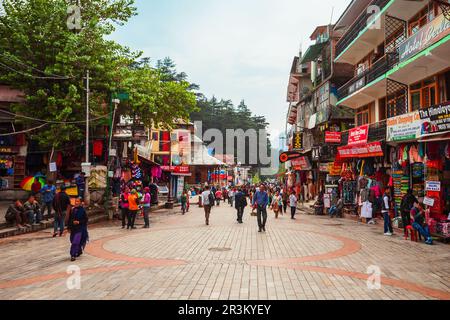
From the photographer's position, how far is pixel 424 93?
1859cm

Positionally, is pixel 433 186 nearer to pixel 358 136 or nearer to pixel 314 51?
pixel 358 136

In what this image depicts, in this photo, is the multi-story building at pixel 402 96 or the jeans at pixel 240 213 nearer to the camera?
the multi-story building at pixel 402 96

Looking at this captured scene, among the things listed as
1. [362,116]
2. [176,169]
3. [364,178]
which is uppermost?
[362,116]

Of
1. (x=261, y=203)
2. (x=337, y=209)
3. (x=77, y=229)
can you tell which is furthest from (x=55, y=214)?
(x=337, y=209)

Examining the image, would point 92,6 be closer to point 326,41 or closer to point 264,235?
point 264,235

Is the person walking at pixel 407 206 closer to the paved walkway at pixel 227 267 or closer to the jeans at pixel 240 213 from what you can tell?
the paved walkway at pixel 227 267

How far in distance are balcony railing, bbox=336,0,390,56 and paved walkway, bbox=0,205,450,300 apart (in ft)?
44.5

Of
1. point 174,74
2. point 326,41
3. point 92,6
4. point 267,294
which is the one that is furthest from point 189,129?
point 267,294

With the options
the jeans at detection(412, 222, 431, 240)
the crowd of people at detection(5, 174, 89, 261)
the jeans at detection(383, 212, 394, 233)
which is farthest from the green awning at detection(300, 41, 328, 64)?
the crowd of people at detection(5, 174, 89, 261)

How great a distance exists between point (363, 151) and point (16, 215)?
17.9 m

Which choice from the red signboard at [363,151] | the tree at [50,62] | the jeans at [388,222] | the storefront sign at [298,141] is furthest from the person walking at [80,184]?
the storefront sign at [298,141]

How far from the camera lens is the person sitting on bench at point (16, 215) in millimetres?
15898

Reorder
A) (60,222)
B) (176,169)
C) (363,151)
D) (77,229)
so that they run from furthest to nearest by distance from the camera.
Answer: (176,169)
(363,151)
(60,222)
(77,229)

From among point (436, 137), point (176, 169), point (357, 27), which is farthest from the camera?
point (176, 169)
